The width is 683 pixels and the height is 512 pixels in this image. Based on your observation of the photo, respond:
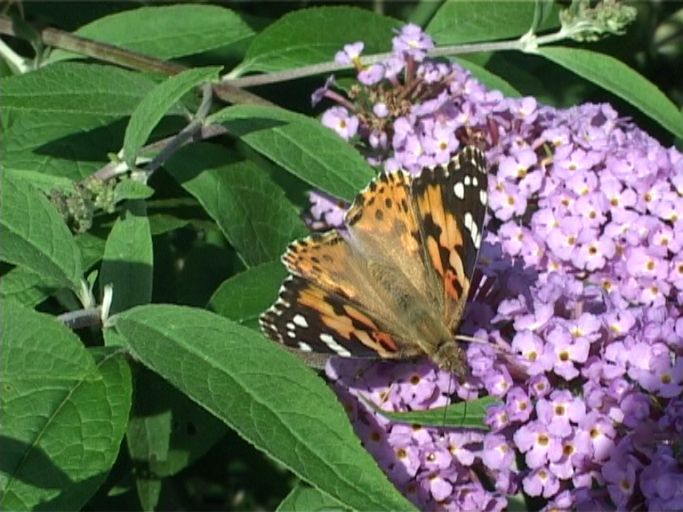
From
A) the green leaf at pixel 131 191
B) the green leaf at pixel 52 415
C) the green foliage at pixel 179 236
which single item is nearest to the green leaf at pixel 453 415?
the green foliage at pixel 179 236

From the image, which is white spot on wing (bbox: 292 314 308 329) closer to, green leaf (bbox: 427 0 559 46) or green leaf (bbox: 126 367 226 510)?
green leaf (bbox: 126 367 226 510)

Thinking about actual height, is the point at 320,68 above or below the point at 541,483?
above

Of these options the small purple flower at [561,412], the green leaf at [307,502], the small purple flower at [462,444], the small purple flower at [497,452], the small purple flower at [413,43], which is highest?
the small purple flower at [413,43]

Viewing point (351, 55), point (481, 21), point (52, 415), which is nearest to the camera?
point (52, 415)

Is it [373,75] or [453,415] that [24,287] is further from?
[373,75]

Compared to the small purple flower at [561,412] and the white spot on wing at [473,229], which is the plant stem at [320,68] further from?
the small purple flower at [561,412]

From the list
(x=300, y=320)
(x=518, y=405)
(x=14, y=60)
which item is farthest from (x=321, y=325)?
(x=14, y=60)
